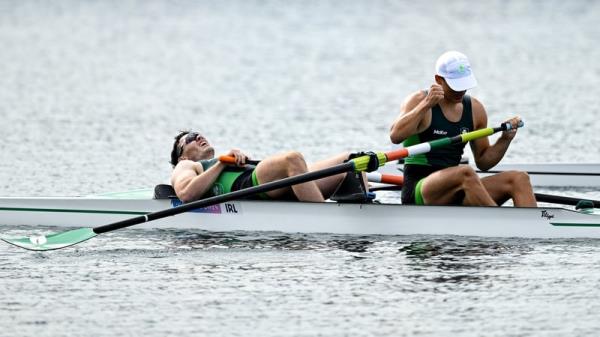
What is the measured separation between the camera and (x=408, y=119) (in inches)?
583

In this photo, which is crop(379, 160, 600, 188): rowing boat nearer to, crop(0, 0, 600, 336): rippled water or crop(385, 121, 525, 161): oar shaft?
crop(0, 0, 600, 336): rippled water

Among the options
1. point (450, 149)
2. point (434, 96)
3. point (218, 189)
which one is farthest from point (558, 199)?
point (218, 189)

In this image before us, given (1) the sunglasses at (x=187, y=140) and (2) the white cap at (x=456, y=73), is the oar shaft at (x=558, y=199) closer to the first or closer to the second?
(2) the white cap at (x=456, y=73)

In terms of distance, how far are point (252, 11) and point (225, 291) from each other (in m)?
56.8

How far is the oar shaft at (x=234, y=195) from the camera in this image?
1473 cm

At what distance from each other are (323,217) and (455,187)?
1.39 m

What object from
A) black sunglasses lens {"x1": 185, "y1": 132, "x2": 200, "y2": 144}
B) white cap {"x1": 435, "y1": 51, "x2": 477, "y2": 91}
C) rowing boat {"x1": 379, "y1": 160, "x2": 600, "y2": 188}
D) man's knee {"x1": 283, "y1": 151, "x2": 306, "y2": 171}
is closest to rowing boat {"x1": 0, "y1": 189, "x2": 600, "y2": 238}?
man's knee {"x1": 283, "y1": 151, "x2": 306, "y2": 171}

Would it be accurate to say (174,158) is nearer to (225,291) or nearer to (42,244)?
(42,244)

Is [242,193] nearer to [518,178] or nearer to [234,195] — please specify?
[234,195]

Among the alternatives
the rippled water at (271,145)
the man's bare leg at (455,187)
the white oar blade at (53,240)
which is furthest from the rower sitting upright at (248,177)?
the white oar blade at (53,240)

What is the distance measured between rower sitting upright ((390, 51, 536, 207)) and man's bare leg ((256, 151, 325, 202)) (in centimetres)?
93

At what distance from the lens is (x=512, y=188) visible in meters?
14.9

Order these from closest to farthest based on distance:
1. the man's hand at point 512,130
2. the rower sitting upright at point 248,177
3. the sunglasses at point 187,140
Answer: the man's hand at point 512,130, the rower sitting upright at point 248,177, the sunglasses at point 187,140

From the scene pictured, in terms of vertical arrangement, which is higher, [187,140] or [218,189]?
[187,140]
